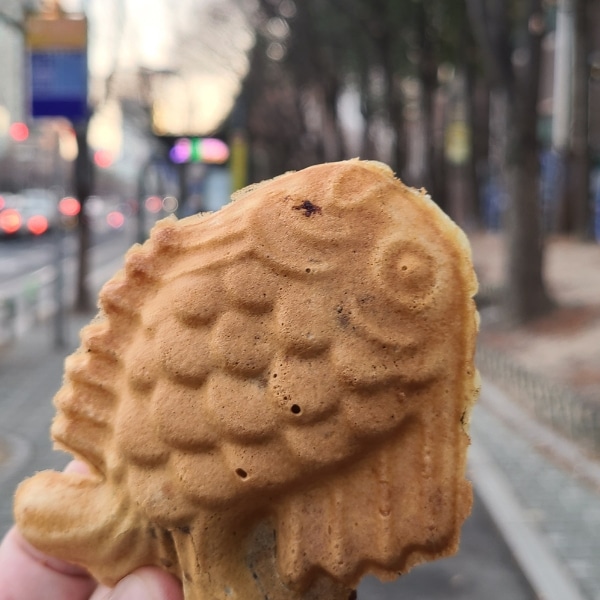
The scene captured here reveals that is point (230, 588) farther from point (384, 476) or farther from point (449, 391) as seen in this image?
point (449, 391)

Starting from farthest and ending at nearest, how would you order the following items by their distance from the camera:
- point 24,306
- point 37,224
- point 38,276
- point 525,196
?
point 37,224
point 38,276
point 24,306
point 525,196

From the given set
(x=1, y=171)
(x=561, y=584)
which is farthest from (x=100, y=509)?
(x=1, y=171)

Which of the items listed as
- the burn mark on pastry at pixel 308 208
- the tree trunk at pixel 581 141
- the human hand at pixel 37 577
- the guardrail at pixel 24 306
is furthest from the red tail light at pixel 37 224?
the burn mark on pastry at pixel 308 208

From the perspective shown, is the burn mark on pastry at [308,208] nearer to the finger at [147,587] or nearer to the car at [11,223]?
the finger at [147,587]

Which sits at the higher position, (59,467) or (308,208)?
(308,208)

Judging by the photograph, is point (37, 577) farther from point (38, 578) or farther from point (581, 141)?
point (581, 141)

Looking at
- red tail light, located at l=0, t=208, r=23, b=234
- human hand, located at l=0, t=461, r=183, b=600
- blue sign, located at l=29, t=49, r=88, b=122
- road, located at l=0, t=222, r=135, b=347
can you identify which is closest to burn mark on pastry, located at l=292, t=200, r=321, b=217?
human hand, located at l=0, t=461, r=183, b=600

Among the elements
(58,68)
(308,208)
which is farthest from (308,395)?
(58,68)
